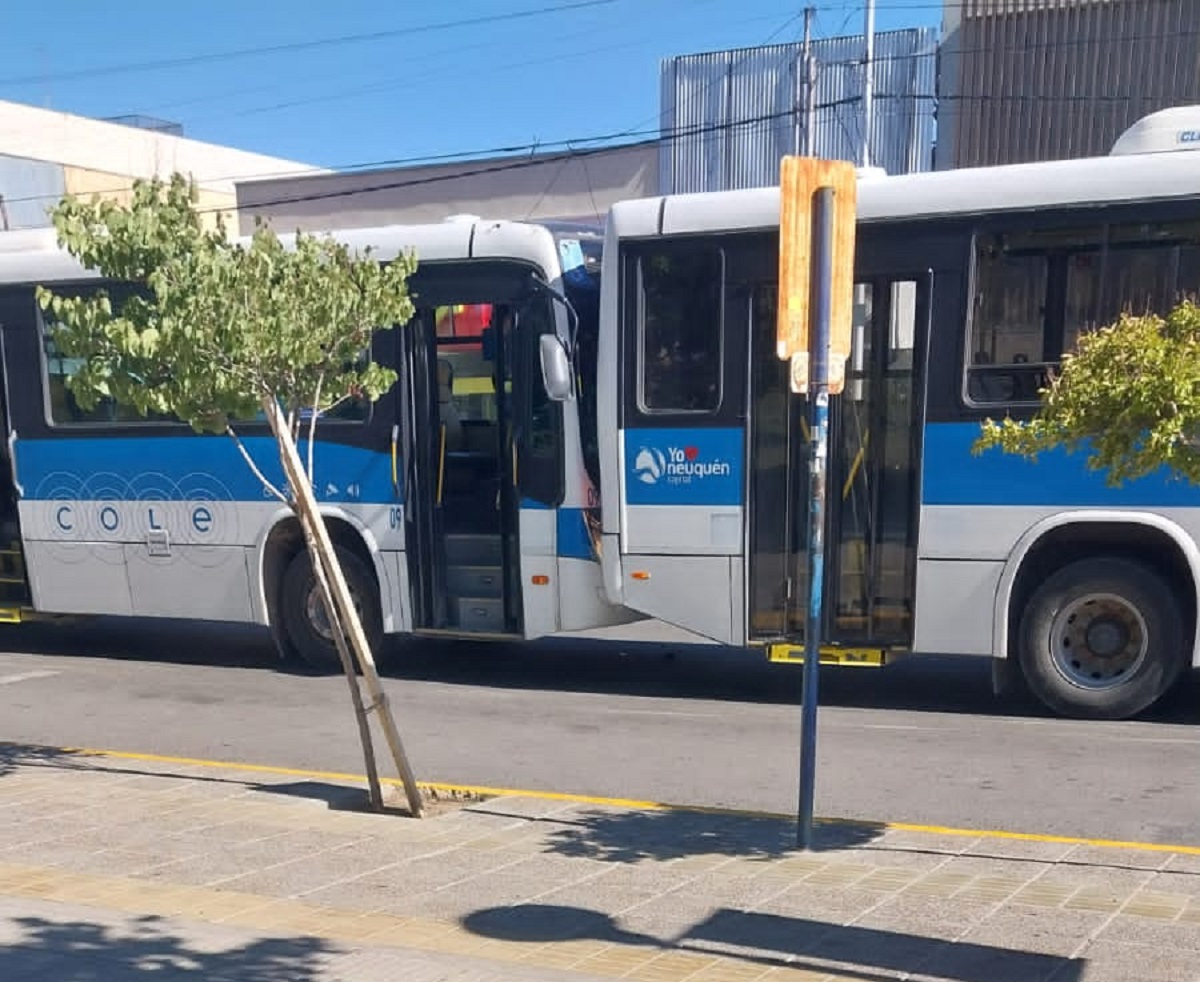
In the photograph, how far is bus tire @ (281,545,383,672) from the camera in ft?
34.8

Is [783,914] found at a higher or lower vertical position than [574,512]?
lower

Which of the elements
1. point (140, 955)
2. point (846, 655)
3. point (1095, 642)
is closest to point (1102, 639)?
point (1095, 642)

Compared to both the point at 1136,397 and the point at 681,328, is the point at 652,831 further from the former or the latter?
the point at 681,328

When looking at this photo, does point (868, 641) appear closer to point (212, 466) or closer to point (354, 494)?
point (354, 494)

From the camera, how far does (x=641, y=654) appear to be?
1170 centimetres

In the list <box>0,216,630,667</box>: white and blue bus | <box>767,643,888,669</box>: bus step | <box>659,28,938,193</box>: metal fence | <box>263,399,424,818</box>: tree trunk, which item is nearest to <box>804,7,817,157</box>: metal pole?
<box>659,28,938,193</box>: metal fence

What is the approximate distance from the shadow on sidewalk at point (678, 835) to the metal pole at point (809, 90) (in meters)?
18.4

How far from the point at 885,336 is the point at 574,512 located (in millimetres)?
2726

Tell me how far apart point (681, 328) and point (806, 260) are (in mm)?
3911

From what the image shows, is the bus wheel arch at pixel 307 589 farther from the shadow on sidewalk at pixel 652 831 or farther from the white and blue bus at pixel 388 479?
the shadow on sidewalk at pixel 652 831

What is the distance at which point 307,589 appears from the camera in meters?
10.8

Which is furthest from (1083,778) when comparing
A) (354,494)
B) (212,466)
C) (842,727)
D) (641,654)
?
(212,466)

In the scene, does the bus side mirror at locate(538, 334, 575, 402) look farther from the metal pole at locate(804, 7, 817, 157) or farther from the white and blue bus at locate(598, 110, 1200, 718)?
the metal pole at locate(804, 7, 817, 157)

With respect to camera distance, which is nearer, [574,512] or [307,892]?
[307,892]
